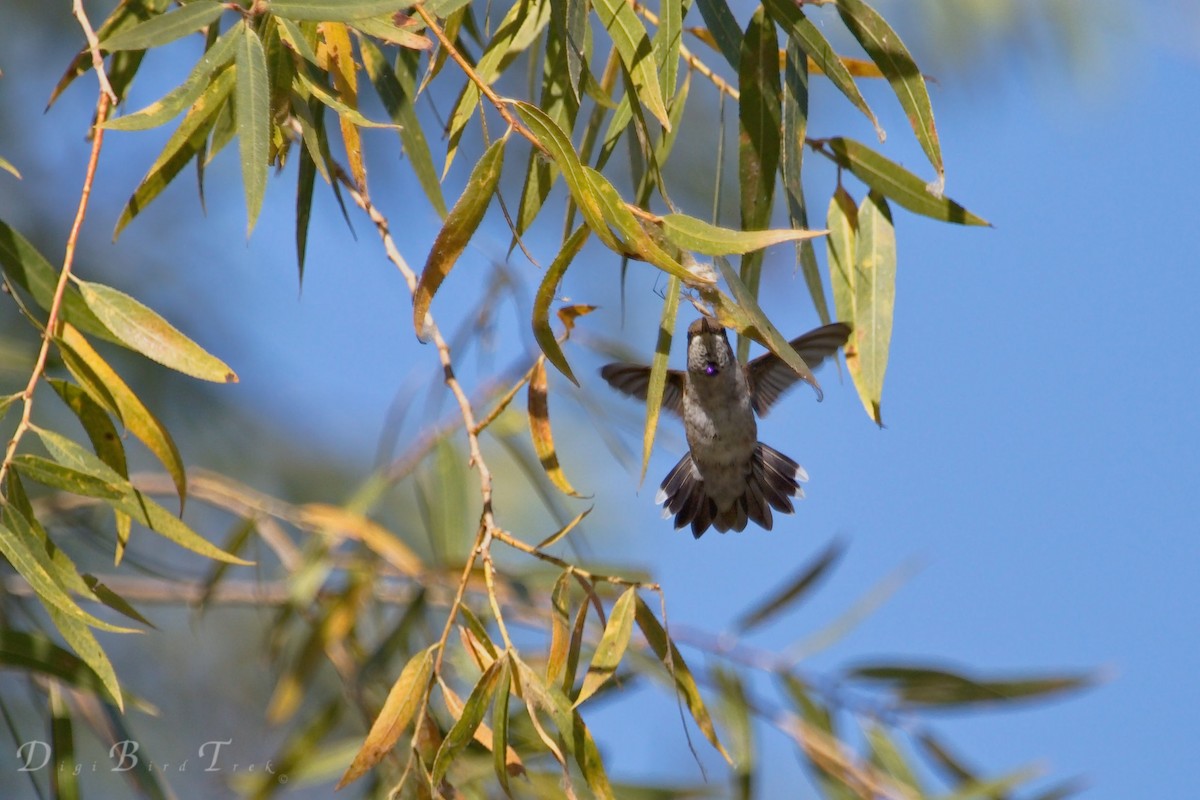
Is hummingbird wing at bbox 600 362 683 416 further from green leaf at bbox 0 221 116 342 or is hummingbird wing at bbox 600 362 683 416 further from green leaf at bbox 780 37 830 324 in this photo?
green leaf at bbox 0 221 116 342

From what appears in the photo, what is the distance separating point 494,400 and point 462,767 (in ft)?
2.21

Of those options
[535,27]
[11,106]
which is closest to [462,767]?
[535,27]

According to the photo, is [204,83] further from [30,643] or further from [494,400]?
[494,400]

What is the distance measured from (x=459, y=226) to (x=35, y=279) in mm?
562

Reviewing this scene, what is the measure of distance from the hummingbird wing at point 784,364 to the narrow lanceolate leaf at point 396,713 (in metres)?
0.52

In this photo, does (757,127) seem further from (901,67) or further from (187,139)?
(187,139)

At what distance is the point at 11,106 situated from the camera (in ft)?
12.3

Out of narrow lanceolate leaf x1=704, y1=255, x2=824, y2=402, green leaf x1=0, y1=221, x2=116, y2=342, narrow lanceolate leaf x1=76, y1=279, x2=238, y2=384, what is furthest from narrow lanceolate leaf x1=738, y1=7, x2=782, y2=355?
green leaf x1=0, y1=221, x2=116, y2=342

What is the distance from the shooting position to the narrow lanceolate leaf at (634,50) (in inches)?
44.9

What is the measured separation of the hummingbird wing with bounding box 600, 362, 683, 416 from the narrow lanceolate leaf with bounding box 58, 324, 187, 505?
25.4 inches

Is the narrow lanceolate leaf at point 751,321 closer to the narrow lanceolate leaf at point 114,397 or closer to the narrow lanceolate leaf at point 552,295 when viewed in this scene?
the narrow lanceolate leaf at point 552,295

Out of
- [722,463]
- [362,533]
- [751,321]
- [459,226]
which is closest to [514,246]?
[459,226]

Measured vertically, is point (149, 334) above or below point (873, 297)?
below

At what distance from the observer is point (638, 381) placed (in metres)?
1.87
